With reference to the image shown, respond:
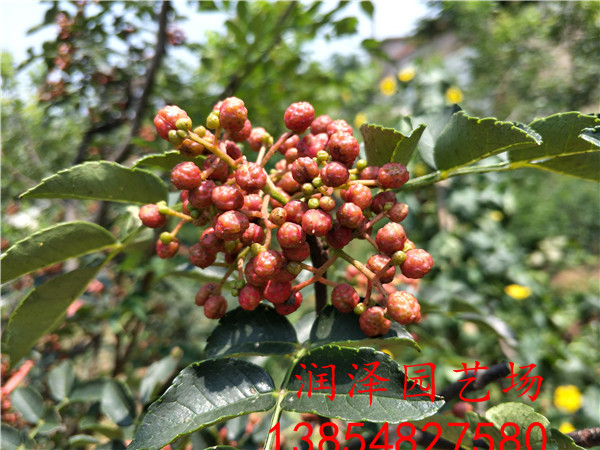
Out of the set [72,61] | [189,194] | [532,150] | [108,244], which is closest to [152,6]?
[72,61]

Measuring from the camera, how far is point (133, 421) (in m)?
1.14

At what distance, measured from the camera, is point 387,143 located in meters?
0.81

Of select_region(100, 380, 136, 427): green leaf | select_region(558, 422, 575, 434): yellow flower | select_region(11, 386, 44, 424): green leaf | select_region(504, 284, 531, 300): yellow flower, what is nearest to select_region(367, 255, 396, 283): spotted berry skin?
select_region(100, 380, 136, 427): green leaf

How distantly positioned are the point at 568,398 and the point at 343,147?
2.26 metres

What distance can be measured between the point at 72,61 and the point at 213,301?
1.75 metres

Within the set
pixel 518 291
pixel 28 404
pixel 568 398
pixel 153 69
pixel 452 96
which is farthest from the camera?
pixel 452 96

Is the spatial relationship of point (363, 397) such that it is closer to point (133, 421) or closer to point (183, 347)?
point (133, 421)

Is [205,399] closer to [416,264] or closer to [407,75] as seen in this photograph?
[416,264]

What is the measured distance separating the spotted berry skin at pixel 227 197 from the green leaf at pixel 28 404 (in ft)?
2.86

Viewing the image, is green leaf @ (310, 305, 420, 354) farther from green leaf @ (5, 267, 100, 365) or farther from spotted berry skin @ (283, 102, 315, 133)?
green leaf @ (5, 267, 100, 365)

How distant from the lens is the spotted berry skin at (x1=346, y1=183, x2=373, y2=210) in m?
0.76

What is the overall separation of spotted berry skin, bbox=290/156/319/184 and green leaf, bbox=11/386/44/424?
0.96 meters

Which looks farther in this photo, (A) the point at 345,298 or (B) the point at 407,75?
(B) the point at 407,75

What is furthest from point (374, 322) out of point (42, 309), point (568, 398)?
point (568, 398)
